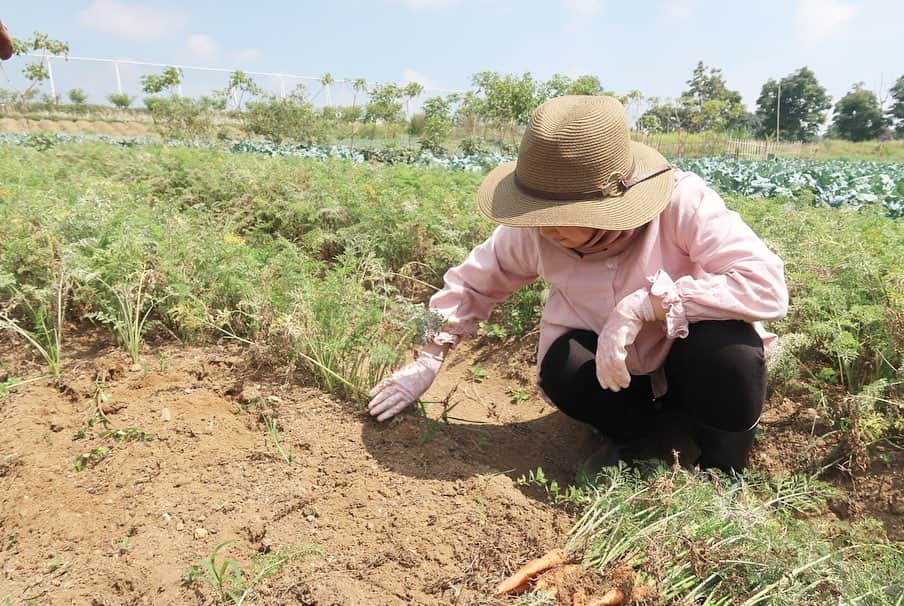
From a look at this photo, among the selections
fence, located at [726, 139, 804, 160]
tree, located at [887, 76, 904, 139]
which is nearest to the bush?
fence, located at [726, 139, 804, 160]

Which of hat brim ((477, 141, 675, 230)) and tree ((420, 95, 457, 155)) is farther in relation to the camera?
tree ((420, 95, 457, 155))

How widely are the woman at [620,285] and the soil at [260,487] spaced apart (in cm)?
30

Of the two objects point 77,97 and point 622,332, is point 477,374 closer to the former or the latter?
point 622,332

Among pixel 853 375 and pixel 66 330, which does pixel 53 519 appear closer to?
pixel 66 330

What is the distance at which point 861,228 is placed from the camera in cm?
335

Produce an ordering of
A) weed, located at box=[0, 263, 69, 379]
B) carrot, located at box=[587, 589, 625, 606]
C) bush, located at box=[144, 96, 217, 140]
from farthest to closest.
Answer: bush, located at box=[144, 96, 217, 140] < weed, located at box=[0, 263, 69, 379] < carrot, located at box=[587, 589, 625, 606]

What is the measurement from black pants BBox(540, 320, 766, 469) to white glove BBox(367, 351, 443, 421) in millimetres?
428

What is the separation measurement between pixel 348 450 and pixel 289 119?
17444 mm

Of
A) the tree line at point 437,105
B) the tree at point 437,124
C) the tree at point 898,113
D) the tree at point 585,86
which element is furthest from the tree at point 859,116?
the tree at point 437,124

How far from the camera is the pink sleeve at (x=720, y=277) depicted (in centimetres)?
178

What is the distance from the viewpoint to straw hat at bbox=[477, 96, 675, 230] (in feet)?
5.67

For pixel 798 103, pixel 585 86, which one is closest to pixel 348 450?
pixel 585 86

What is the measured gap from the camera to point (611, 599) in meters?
1.40

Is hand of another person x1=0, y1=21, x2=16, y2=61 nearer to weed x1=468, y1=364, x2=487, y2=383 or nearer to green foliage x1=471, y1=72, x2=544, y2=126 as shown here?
weed x1=468, y1=364, x2=487, y2=383
